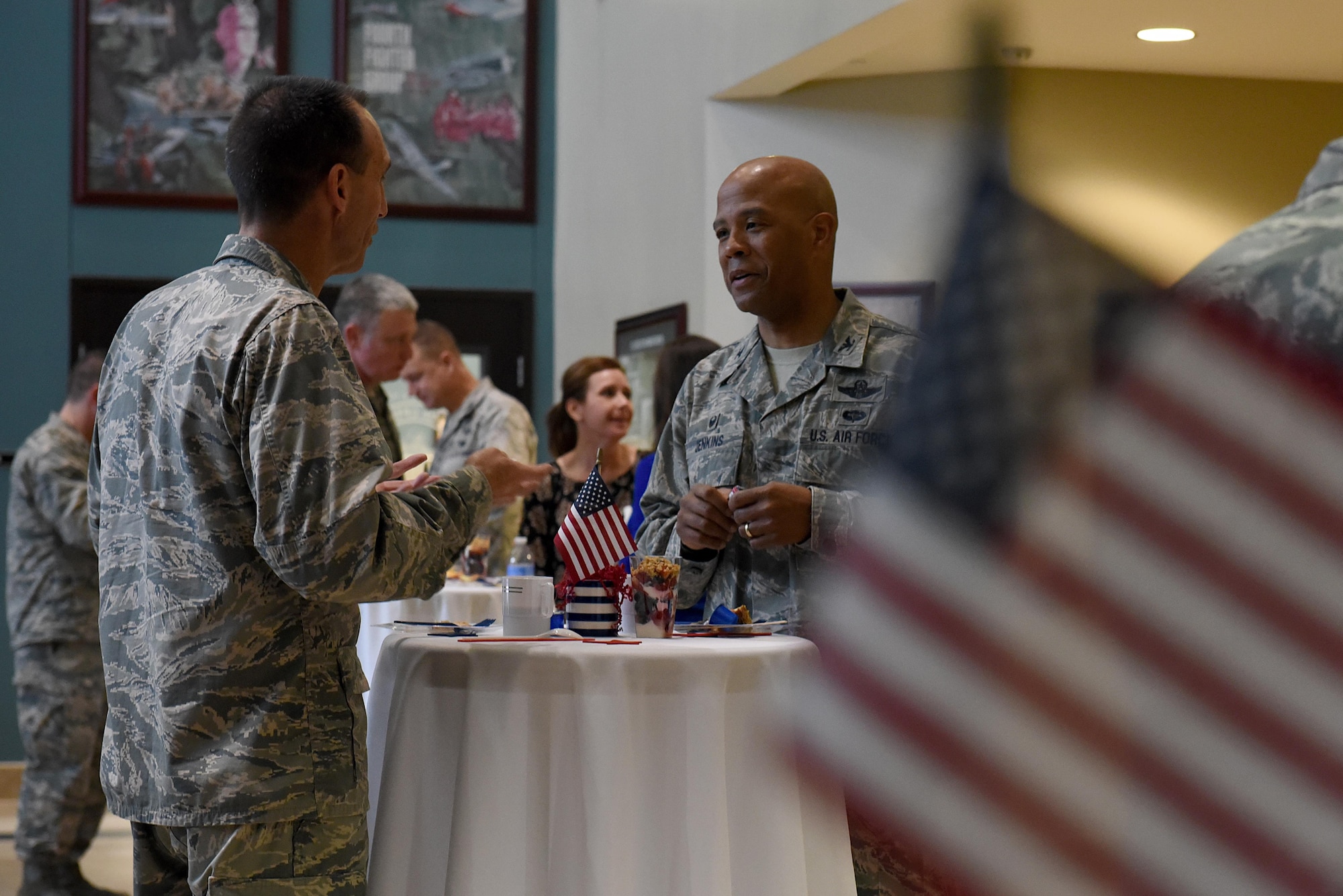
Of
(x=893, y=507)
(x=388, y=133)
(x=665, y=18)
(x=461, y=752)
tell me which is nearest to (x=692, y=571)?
(x=461, y=752)

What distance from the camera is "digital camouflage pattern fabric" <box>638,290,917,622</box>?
2744mm

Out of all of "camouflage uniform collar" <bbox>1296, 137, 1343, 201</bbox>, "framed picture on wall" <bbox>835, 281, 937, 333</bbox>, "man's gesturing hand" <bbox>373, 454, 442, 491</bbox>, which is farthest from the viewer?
"man's gesturing hand" <bbox>373, 454, 442, 491</bbox>

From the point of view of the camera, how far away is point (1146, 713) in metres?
0.57

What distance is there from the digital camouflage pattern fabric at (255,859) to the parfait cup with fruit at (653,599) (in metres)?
0.68

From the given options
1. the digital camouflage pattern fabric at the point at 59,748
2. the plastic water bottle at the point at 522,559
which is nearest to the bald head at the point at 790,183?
the plastic water bottle at the point at 522,559

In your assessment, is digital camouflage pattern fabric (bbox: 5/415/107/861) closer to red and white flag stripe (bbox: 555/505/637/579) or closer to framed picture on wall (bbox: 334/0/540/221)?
red and white flag stripe (bbox: 555/505/637/579)

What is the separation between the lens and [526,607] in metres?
2.48

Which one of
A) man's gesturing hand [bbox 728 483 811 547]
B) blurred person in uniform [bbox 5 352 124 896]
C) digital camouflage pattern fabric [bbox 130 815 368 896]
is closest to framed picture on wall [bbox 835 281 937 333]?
digital camouflage pattern fabric [bbox 130 815 368 896]

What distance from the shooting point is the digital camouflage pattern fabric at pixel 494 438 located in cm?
561

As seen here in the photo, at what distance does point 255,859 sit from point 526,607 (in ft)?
2.41

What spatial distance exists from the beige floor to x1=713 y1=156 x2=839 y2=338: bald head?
3.50 m

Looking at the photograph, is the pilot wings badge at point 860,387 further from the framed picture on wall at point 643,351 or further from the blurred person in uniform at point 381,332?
the framed picture on wall at point 643,351

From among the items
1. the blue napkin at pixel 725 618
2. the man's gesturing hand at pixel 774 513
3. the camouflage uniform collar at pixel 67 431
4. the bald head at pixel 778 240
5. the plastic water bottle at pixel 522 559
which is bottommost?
the plastic water bottle at pixel 522 559

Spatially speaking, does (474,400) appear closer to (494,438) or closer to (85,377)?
(494,438)
